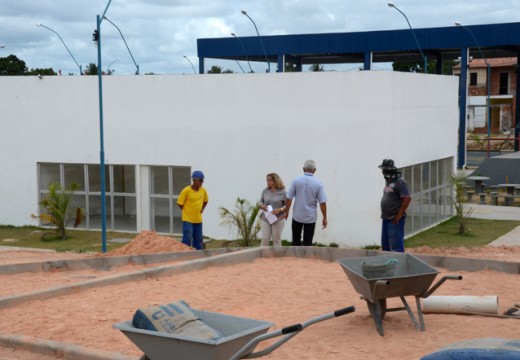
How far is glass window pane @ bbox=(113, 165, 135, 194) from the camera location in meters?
23.0

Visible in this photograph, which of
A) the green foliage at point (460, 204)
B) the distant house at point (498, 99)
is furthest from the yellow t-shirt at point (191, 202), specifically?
the distant house at point (498, 99)

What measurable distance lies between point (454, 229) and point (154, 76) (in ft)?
31.4

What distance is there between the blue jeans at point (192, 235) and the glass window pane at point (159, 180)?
6.89m

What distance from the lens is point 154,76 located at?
22.2 metres

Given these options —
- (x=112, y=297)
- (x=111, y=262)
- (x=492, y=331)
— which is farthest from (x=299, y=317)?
(x=111, y=262)

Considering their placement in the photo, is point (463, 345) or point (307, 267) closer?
point (463, 345)

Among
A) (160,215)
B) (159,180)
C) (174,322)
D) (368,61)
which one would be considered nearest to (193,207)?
(159,180)

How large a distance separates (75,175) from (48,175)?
104cm

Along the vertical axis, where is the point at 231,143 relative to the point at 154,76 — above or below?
below

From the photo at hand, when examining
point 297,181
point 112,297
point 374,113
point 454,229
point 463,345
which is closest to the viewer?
point 463,345

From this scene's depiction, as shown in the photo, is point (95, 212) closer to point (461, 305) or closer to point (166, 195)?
point (166, 195)

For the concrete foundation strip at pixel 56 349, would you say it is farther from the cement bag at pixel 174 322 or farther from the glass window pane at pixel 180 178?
the glass window pane at pixel 180 178

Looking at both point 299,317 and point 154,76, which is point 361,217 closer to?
point 154,76

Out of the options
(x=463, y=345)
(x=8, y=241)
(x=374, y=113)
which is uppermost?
(x=374, y=113)
